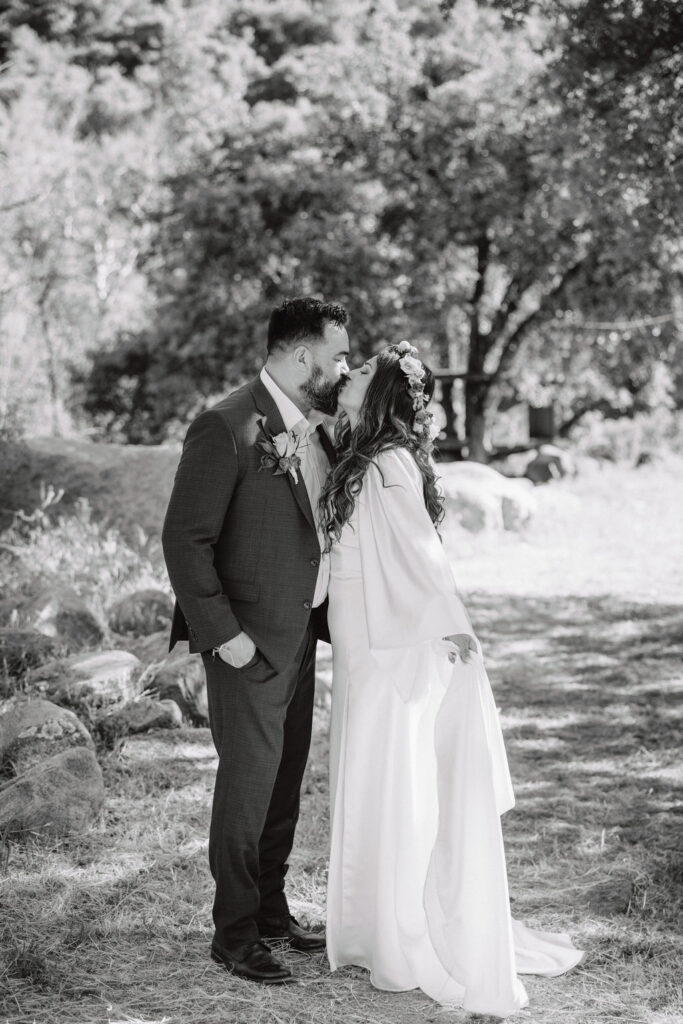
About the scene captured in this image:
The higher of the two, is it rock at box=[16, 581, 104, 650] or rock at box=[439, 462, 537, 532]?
rock at box=[439, 462, 537, 532]

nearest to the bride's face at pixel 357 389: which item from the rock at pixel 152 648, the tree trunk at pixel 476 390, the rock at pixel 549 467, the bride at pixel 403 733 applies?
the bride at pixel 403 733

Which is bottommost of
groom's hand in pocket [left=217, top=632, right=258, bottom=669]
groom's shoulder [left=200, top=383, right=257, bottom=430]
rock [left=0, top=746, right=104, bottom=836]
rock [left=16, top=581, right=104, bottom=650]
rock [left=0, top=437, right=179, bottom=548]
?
rock [left=0, top=746, right=104, bottom=836]

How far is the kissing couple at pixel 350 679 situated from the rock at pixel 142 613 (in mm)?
3769

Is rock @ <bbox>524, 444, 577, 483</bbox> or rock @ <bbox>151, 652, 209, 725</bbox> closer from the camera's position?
rock @ <bbox>151, 652, 209, 725</bbox>

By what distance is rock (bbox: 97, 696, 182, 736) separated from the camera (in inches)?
225

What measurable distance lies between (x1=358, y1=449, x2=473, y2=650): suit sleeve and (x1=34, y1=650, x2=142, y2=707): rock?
108 inches

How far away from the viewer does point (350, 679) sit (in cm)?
365

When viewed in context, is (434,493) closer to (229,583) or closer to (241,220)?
(229,583)

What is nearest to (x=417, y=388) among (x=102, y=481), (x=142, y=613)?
(x=142, y=613)

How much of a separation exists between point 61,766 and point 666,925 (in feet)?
8.75

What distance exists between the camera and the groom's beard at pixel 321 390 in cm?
367

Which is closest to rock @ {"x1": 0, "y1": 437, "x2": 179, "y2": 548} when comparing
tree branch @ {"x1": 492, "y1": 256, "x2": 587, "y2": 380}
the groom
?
the groom

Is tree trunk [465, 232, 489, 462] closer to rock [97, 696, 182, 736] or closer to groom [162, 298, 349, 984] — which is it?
rock [97, 696, 182, 736]

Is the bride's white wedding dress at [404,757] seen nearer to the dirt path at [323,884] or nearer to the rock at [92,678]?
the dirt path at [323,884]
